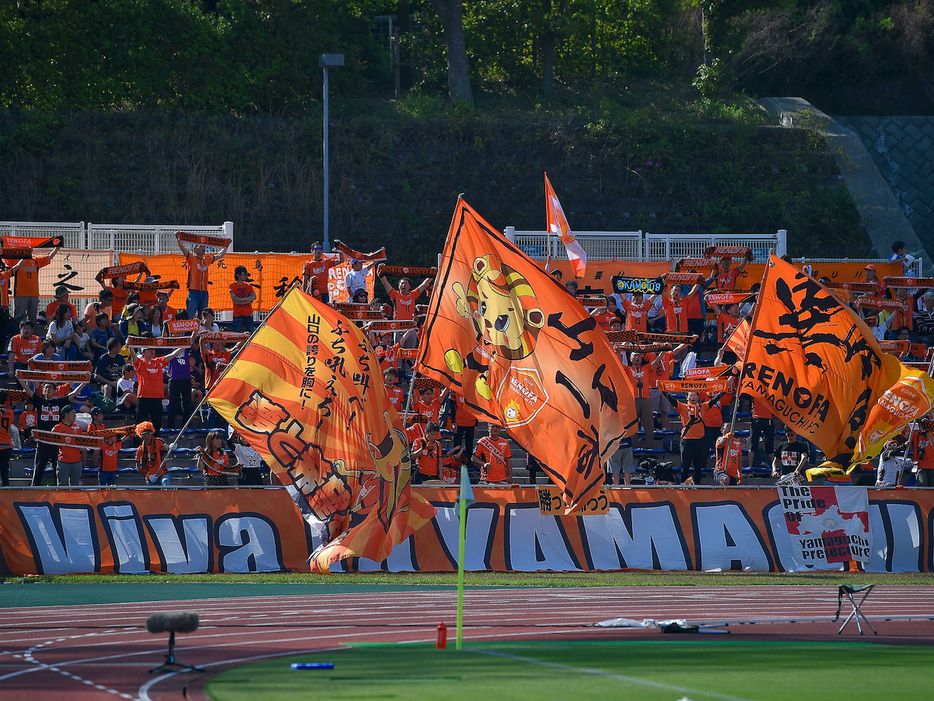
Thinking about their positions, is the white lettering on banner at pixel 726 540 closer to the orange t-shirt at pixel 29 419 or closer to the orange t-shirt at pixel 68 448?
the orange t-shirt at pixel 68 448

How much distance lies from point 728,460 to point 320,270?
32.0ft

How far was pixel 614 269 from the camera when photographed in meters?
26.5

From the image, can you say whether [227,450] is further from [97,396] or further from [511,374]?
[511,374]

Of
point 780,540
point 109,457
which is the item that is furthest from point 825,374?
point 109,457

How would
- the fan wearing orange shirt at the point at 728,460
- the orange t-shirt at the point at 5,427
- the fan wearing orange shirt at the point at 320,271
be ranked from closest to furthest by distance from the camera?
1. the orange t-shirt at the point at 5,427
2. the fan wearing orange shirt at the point at 728,460
3. the fan wearing orange shirt at the point at 320,271

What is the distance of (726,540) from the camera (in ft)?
54.9

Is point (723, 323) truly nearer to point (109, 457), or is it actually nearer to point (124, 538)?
point (109, 457)

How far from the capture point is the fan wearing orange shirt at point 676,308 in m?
24.3

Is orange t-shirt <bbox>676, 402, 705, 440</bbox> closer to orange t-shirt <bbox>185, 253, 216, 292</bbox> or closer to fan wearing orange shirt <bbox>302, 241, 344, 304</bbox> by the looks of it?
fan wearing orange shirt <bbox>302, 241, 344, 304</bbox>

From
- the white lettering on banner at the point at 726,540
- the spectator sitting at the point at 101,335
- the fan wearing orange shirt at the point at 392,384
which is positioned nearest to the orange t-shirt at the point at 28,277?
the spectator sitting at the point at 101,335

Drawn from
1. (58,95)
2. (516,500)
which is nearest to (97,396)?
(516,500)

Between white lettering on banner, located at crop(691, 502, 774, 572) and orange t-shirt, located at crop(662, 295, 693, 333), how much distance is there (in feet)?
26.1

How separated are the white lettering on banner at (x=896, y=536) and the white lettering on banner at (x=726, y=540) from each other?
159 centimetres

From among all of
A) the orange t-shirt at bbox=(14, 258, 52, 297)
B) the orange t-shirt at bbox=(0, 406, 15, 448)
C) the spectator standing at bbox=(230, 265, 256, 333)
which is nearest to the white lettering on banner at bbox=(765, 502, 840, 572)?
the orange t-shirt at bbox=(0, 406, 15, 448)
